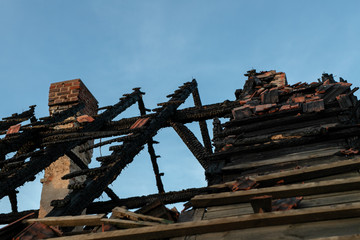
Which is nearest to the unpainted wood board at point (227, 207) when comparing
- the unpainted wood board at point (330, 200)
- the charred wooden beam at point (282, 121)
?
the unpainted wood board at point (330, 200)

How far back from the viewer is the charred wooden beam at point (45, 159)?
365cm

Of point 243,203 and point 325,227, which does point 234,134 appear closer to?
point 243,203

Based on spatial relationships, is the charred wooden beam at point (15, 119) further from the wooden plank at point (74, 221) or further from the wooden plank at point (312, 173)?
the wooden plank at point (312, 173)

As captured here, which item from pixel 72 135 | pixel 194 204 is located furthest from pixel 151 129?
pixel 194 204

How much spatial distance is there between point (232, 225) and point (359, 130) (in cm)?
237

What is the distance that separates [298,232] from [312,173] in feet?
3.35

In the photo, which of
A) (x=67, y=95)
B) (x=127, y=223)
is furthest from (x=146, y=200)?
(x=67, y=95)

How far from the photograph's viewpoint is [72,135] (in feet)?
16.9

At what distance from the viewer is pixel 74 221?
2.63m

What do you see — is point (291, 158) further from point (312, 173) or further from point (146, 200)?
point (146, 200)

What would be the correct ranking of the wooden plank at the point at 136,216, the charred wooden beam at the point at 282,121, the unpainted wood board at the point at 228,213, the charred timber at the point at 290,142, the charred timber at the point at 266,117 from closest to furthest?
the wooden plank at the point at 136,216, the unpainted wood board at the point at 228,213, the charred timber at the point at 290,142, the charred wooden beam at the point at 282,121, the charred timber at the point at 266,117

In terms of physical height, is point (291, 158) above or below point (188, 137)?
below

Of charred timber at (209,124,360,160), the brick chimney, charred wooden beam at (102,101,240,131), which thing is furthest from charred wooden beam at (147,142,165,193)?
charred timber at (209,124,360,160)

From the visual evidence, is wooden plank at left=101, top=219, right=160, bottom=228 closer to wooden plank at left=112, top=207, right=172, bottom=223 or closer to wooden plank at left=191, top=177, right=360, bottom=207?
wooden plank at left=112, top=207, right=172, bottom=223
